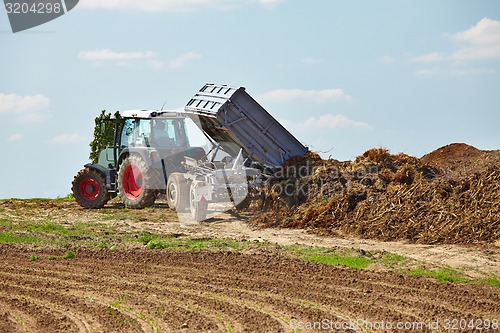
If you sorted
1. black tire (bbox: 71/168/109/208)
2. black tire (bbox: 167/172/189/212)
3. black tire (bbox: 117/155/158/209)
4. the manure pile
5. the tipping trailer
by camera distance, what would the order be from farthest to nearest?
black tire (bbox: 71/168/109/208) < black tire (bbox: 117/155/158/209) < black tire (bbox: 167/172/189/212) < the tipping trailer < the manure pile

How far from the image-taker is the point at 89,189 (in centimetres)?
2219

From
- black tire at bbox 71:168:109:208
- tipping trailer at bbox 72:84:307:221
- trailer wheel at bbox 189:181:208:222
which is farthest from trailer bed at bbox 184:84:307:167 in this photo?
black tire at bbox 71:168:109:208

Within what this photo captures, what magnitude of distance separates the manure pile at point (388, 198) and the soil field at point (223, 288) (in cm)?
57

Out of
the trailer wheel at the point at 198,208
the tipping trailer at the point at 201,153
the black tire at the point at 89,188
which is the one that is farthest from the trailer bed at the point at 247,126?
the black tire at the point at 89,188

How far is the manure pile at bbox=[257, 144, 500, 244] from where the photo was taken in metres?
14.2

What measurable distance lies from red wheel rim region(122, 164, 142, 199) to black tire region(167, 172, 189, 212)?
1.57 metres

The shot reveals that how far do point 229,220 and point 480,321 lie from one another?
10.0 m

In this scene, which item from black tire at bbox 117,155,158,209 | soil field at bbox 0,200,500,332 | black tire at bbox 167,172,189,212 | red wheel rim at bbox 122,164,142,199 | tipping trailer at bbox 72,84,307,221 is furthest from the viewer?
red wheel rim at bbox 122,164,142,199

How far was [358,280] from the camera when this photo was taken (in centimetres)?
1112

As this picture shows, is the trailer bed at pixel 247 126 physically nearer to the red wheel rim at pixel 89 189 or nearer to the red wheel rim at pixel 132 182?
the red wheel rim at pixel 132 182

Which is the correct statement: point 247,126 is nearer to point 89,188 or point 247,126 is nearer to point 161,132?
point 161,132

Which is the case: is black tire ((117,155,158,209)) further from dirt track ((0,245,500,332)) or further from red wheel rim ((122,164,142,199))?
dirt track ((0,245,500,332))

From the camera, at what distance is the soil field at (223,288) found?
878cm

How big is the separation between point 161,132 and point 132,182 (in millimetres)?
1851
